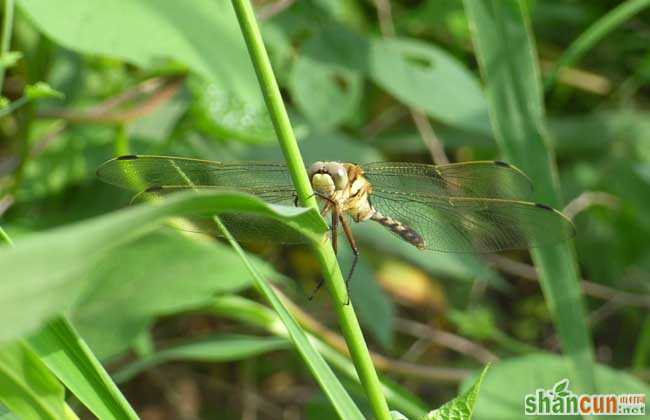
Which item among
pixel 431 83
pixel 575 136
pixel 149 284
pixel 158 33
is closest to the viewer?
pixel 158 33

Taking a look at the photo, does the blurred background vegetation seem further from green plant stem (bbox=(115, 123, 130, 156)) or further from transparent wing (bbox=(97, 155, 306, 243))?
transparent wing (bbox=(97, 155, 306, 243))

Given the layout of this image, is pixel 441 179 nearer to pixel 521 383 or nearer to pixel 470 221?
pixel 470 221

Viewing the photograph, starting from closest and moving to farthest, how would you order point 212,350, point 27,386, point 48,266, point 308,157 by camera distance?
point 48,266 → point 27,386 → point 212,350 → point 308,157

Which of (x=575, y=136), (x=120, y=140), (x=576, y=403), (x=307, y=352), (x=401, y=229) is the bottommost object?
(x=307, y=352)

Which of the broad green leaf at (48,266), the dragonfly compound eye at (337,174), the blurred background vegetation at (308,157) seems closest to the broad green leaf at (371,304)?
the blurred background vegetation at (308,157)

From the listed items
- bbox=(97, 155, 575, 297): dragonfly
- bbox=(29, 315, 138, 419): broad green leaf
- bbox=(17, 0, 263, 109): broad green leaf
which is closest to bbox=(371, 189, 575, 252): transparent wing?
bbox=(97, 155, 575, 297): dragonfly

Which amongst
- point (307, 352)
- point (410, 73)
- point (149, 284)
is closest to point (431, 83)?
point (410, 73)
